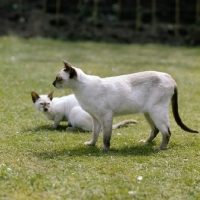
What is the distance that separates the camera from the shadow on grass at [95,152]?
295 inches

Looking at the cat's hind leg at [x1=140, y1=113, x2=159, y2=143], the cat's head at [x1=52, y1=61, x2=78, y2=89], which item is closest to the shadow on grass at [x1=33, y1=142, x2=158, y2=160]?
the cat's hind leg at [x1=140, y1=113, x2=159, y2=143]

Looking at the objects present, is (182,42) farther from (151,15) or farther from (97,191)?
(97,191)

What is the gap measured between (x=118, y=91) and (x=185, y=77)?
712cm

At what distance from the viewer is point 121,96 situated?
7801 millimetres

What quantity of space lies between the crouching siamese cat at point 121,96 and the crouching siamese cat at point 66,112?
1.17 metres

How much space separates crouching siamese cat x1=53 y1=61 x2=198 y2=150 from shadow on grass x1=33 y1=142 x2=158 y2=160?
164 millimetres

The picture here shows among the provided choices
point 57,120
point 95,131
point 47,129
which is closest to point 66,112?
point 57,120

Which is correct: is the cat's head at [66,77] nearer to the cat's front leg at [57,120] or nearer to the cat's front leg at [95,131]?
the cat's front leg at [95,131]

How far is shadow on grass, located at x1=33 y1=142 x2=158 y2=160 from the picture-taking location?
7494mm

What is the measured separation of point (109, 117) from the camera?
25.4ft

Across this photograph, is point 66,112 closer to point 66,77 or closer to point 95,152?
point 66,77

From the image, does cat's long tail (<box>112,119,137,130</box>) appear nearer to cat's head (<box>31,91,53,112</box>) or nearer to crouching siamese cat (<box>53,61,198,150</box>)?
cat's head (<box>31,91,53,112</box>)

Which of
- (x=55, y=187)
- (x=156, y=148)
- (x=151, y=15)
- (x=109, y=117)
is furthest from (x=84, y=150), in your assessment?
(x=151, y=15)

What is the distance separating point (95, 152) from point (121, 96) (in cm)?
92
